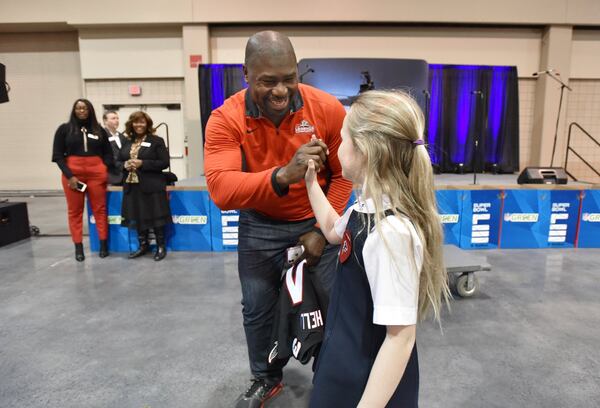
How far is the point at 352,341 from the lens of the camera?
0.92m

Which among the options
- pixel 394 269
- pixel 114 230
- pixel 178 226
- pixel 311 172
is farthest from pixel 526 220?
pixel 114 230

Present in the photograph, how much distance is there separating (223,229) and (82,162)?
1.49 meters

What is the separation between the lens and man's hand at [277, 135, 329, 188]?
1156mm

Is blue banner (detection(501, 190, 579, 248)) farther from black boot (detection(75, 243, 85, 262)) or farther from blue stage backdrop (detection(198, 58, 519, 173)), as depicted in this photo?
black boot (detection(75, 243, 85, 262))

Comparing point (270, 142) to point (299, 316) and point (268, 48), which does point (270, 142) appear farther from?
point (299, 316)

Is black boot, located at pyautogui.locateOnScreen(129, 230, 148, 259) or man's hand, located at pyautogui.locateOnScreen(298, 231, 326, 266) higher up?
man's hand, located at pyautogui.locateOnScreen(298, 231, 326, 266)

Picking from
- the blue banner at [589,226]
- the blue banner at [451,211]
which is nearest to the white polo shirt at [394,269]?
the blue banner at [451,211]

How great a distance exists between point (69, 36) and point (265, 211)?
8.50m

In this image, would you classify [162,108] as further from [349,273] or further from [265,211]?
[349,273]

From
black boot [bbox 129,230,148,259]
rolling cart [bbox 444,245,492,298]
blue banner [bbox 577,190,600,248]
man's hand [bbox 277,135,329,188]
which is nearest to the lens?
man's hand [bbox 277,135,329,188]

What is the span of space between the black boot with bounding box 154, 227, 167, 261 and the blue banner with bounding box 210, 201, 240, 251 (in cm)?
50

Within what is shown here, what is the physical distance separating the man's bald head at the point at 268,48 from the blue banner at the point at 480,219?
11.1 feet

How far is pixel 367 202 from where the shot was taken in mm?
894

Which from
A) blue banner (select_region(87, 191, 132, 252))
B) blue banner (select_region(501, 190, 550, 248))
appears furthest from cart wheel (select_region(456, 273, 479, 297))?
blue banner (select_region(87, 191, 132, 252))
